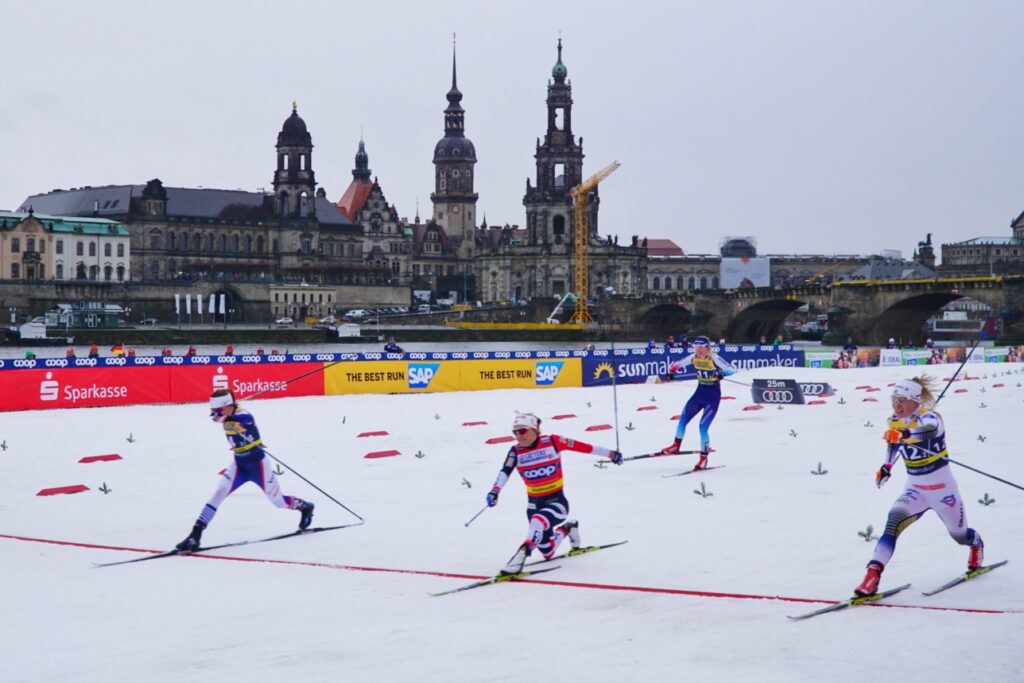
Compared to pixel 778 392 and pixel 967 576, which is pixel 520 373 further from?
pixel 967 576

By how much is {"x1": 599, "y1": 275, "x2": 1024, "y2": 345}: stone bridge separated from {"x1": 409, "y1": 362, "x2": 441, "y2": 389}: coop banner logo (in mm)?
60969

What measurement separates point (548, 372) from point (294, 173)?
405ft

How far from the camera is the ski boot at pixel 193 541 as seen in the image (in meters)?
13.8

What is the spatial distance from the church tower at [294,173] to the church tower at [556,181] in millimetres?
30793

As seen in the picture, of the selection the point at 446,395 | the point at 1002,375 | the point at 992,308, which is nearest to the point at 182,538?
the point at 446,395

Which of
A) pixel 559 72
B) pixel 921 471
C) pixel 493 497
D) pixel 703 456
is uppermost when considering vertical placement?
pixel 559 72

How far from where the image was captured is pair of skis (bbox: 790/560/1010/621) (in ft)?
33.4

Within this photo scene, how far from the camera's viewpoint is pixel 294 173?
159 m

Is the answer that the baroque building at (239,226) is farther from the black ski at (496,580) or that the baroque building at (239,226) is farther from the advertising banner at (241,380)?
the black ski at (496,580)

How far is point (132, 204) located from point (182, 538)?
471ft

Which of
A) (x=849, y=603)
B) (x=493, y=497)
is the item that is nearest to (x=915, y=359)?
(x=493, y=497)

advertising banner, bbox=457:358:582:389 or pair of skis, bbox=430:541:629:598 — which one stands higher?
advertising banner, bbox=457:358:582:389

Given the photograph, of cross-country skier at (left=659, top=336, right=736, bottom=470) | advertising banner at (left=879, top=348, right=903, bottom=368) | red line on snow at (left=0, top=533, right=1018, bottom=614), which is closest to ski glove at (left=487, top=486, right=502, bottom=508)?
red line on snow at (left=0, top=533, right=1018, bottom=614)

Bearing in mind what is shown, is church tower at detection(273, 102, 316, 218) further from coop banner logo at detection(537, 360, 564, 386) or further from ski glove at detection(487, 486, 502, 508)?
ski glove at detection(487, 486, 502, 508)
